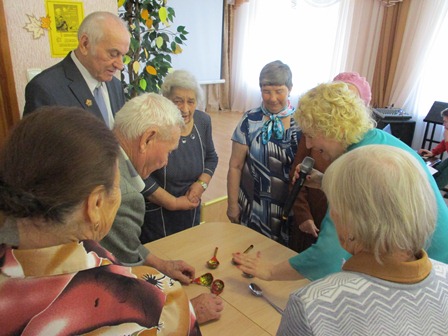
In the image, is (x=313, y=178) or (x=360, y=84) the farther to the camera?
(x=360, y=84)

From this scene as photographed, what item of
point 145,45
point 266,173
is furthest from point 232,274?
point 145,45

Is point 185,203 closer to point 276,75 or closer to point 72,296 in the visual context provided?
point 276,75

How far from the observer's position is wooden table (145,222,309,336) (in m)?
1.16

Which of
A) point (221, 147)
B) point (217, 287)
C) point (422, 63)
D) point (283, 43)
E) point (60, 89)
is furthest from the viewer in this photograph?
point (283, 43)

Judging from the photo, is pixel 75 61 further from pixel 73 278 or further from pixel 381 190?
pixel 381 190

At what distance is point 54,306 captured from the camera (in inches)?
25.0

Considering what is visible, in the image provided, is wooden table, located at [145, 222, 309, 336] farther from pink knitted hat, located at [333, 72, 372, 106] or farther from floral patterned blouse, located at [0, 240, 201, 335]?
pink knitted hat, located at [333, 72, 372, 106]

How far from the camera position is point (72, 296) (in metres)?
0.65

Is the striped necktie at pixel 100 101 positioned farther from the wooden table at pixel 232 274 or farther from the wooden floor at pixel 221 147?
the wooden floor at pixel 221 147

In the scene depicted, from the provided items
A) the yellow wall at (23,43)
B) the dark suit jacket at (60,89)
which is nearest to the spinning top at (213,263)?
the dark suit jacket at (60,89)

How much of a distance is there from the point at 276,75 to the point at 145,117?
855 millimetres

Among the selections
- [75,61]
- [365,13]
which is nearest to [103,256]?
[75,61]

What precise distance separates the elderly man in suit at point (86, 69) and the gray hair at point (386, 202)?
4.94 feet

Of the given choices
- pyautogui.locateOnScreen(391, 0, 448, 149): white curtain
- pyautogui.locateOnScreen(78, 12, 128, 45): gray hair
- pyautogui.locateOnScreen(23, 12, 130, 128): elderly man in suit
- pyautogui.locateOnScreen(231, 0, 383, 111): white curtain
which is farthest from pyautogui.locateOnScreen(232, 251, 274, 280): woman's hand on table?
pyautogui.locateOnScreen(231, 0, 383, 111): white curtain
